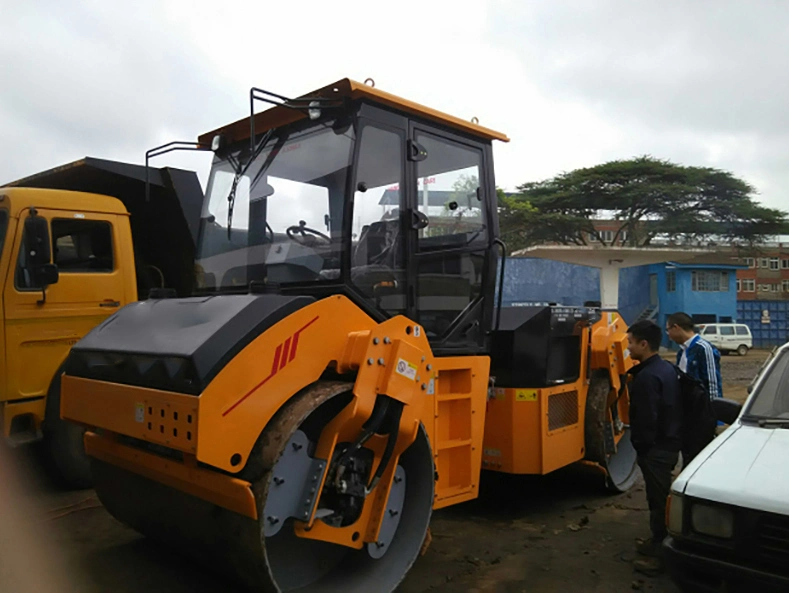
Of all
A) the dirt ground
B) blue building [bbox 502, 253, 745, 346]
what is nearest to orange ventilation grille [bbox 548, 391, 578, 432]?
the dirt ground

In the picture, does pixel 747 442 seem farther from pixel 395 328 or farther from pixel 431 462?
pixel 395 328

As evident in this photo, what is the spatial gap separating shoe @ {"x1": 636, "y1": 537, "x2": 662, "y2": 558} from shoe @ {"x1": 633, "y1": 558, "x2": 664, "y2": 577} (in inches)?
2.5

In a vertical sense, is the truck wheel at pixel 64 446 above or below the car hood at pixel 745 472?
below

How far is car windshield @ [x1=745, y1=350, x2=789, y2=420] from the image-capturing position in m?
3.58

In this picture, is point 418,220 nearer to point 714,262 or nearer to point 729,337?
point 729,337

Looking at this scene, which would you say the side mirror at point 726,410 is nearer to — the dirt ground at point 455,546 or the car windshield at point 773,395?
the car windshield at point 773,395

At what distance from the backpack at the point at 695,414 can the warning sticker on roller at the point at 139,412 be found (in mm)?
3208

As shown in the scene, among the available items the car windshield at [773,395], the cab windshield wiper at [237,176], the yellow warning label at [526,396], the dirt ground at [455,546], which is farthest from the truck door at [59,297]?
the car windshield at [773,395]

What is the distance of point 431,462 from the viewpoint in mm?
3568

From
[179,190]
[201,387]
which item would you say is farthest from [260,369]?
[179,190]

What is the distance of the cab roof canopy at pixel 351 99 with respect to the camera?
3.67 m

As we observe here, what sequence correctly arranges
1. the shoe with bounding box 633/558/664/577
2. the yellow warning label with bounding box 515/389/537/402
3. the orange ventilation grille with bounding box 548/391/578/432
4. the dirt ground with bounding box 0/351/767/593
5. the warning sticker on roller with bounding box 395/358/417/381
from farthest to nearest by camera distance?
the orange ventilation grille with bounding box 548/391/578/432
the yellow warning label with bounding box 515/389/537/402
the shoe with bounding box 633/558/664/577
the dirt ground with bounding box 0/351/767/593
the warning sticker on roller with bounding box 395/358/417/381

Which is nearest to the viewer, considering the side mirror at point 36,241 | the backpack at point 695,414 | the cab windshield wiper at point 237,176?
the cab windshield wiper at point 237,176

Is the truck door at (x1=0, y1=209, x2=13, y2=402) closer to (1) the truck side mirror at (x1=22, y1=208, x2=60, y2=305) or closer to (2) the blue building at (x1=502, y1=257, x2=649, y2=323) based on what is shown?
(1) the truck side mirror at (x1=22, y1=208, x2=60, y2=305)
